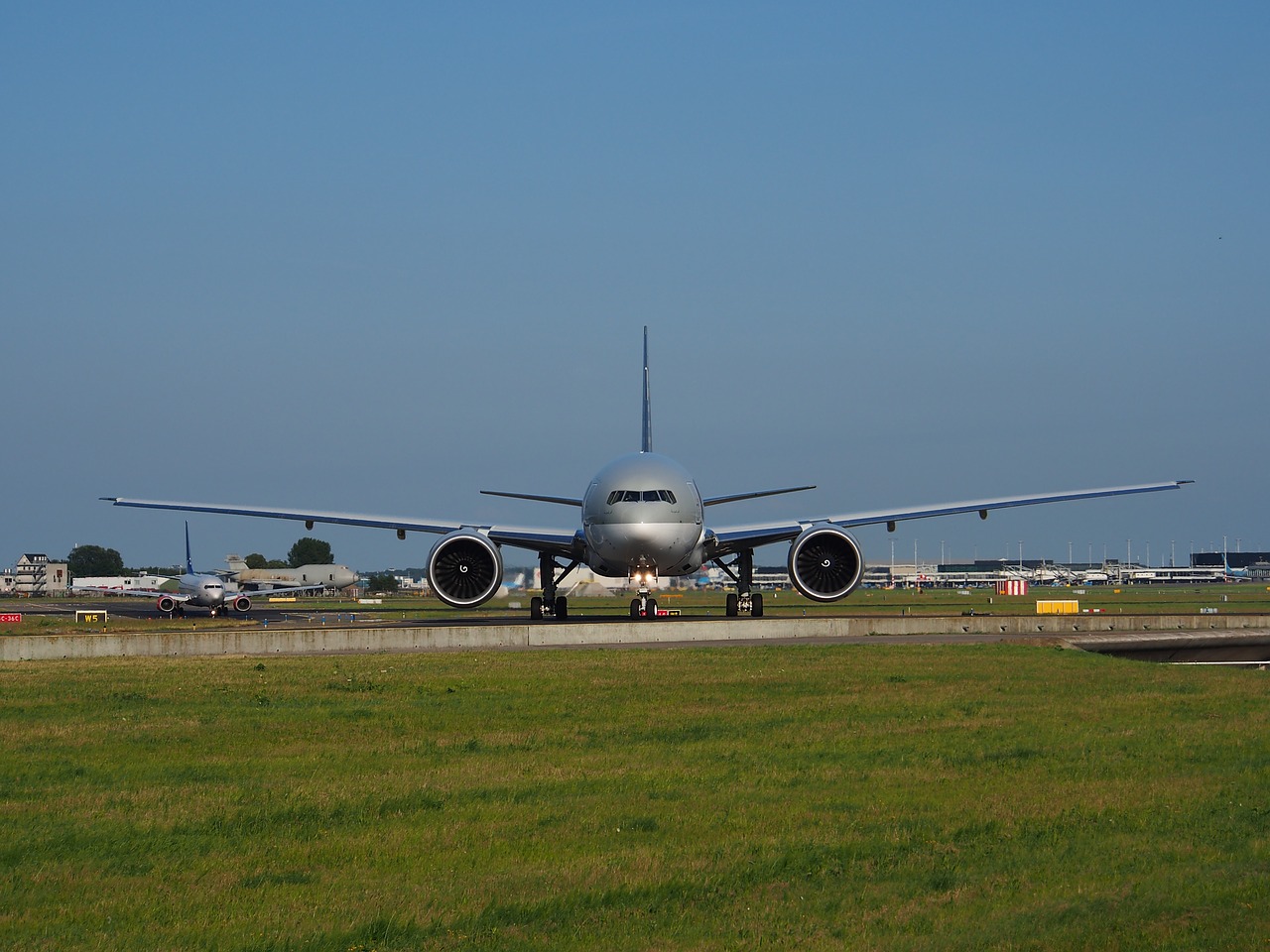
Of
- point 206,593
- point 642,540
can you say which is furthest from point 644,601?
point 206,593

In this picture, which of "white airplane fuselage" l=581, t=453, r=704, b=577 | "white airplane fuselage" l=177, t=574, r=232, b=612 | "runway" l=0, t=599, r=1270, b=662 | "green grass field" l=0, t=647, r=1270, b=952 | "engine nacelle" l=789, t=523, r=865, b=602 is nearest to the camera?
"green grass field" l=0, t=647, r=1270, b=952

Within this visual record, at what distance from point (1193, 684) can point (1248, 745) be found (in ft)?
22.4

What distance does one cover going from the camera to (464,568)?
40188 mm

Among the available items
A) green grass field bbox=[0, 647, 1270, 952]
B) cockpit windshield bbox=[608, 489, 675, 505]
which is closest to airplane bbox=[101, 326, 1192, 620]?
cockpit windshield bbox=[608, 489, 675, 505]

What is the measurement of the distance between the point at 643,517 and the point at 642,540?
68 centimetres

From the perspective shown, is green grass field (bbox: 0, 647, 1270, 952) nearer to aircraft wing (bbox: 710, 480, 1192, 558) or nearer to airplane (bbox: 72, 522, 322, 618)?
aircraft wing (bbox: 710, 480, 1192, 558)

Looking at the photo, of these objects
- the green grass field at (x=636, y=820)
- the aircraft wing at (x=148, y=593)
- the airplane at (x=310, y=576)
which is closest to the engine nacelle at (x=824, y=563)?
the green grass field at (x=636, y=820)

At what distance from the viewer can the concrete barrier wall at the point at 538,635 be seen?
1173 inches

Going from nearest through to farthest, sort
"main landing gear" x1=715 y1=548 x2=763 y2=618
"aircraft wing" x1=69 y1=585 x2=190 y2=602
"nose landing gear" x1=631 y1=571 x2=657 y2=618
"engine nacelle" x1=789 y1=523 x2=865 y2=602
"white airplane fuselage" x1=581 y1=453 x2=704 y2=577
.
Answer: "white airplane fuselage" x1=581 y1=453 x2=704 y2=577 < "nose landing gear" x1=631 y1=571 x2=657 y2=618 < "engine nacelle" x1=789 y1=523 x2=865 y2=602 < "main landing gear" x1=715 y1=548 x2=763 y2=618 < "aircraft wing" x1=69 y1=585 x2=190 y2=602

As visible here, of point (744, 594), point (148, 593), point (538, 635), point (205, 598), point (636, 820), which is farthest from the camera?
point (148, 593)

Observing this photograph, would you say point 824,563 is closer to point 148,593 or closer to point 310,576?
point 148,593

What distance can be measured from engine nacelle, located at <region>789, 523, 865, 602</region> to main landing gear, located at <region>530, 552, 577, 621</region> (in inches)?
296

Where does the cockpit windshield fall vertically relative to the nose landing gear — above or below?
above

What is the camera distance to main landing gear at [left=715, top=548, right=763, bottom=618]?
43812mm
